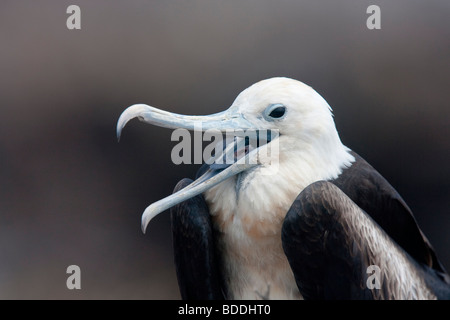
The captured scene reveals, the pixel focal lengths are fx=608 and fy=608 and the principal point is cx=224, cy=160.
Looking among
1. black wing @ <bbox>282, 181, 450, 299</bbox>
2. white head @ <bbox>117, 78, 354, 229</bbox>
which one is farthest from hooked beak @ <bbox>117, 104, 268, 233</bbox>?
black wing @ <bbox>282, 181, 450, 299</bbox>

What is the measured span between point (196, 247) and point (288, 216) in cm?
23

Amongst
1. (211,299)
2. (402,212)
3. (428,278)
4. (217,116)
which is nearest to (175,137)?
(217,116)

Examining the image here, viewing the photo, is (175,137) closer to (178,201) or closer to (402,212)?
(178,201)

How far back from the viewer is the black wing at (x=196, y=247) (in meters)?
1.31

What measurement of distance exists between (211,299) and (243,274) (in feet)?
0.29

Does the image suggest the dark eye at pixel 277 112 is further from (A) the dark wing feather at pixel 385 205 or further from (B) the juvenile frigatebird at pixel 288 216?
(A) the dark wing feather at pixel 385 205

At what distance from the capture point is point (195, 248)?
132 centimetres

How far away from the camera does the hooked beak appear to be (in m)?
1.20

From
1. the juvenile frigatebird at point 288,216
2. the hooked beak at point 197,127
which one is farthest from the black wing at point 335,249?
the hooked beak at point 197,127

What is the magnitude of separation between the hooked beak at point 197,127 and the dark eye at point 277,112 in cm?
5

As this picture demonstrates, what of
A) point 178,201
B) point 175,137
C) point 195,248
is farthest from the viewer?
point 175,137

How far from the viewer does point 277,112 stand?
125 centimetres

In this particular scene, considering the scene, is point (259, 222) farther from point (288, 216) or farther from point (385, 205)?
point (385, 205)

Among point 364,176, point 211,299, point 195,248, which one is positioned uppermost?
point 364,176
